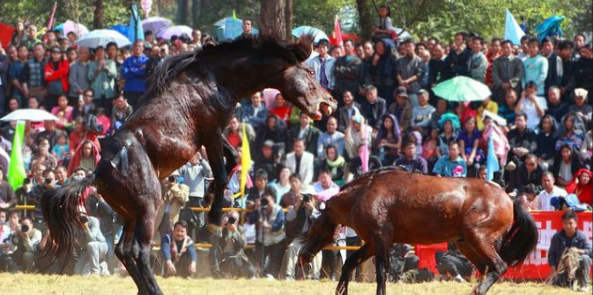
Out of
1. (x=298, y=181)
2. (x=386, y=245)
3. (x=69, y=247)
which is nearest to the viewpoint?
(x=69, y=247)

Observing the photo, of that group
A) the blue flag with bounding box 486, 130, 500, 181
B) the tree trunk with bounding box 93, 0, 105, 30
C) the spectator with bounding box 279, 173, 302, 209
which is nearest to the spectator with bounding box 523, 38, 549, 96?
the blue flag with bounding box 486, 130, 500, 181

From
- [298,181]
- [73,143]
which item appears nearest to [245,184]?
[298,181]

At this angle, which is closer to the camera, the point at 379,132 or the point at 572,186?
the point at 572,186

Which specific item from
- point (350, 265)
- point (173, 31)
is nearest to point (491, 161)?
point (350, 265)

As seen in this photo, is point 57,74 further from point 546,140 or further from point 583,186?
point 583,186

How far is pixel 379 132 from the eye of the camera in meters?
17.5

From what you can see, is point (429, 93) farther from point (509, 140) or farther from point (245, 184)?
point (245, 184)

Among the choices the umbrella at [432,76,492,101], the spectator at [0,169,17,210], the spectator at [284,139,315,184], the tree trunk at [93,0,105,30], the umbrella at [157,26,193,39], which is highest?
the tree trunk at [93,0,105,30]

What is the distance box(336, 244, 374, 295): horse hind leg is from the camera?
1140 centimetres

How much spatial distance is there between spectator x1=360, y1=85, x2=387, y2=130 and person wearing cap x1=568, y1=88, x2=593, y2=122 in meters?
2.87

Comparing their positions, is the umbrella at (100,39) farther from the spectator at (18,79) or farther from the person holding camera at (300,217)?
the person holding camera at (300,217)

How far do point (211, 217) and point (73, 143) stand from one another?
28.5 feet

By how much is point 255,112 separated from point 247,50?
8.05 m

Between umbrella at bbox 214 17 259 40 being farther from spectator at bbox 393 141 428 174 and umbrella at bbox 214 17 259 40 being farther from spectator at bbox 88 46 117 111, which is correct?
spectator at bbox 393 141 428 174
